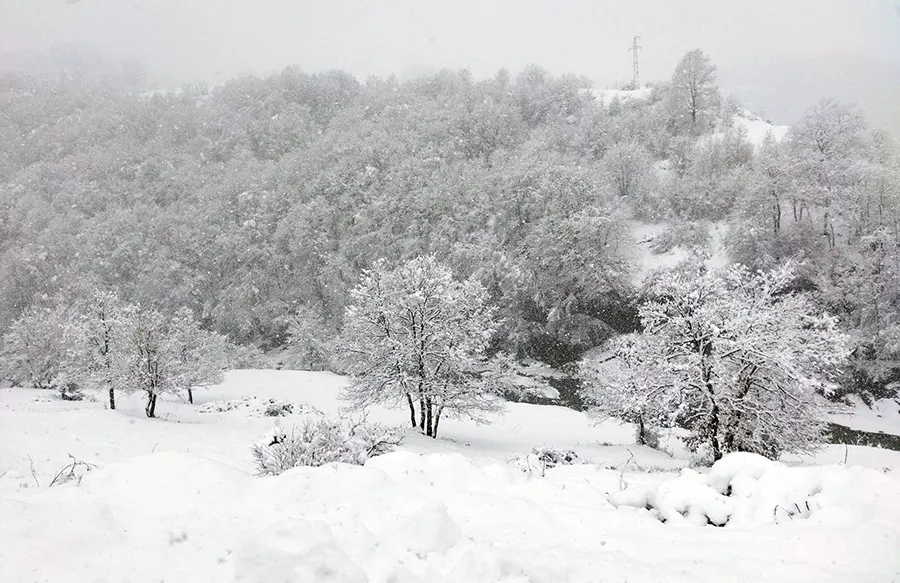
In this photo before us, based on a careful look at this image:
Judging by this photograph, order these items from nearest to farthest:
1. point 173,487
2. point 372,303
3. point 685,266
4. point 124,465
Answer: point 173,487, point 124,465, point 372,303, point 685,266

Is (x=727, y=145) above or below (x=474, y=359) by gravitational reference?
above

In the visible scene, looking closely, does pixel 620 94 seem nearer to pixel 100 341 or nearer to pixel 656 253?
pixel 656 253

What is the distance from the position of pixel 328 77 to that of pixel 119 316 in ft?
195

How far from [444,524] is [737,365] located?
11094 millimetres

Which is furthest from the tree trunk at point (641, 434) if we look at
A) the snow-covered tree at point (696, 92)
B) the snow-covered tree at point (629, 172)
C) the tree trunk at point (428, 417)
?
the snow-covered tree at point (696, 92)

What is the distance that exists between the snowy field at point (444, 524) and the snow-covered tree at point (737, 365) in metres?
6.01

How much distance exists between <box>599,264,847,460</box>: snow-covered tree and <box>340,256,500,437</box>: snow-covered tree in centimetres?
629

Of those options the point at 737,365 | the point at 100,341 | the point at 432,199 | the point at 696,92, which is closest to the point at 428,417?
the point at 737,365

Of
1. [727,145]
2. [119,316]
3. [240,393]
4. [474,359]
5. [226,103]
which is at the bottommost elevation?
[240,393]

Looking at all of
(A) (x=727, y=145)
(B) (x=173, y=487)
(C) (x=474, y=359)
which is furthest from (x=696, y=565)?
(A) (x=727, y=145)

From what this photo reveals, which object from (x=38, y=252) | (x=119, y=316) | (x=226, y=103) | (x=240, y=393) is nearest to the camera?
(x=119, y=316)

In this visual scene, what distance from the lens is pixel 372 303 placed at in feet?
59.9

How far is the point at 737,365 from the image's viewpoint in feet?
42.3

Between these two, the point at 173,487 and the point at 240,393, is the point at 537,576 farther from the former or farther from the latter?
the point at 240,393
